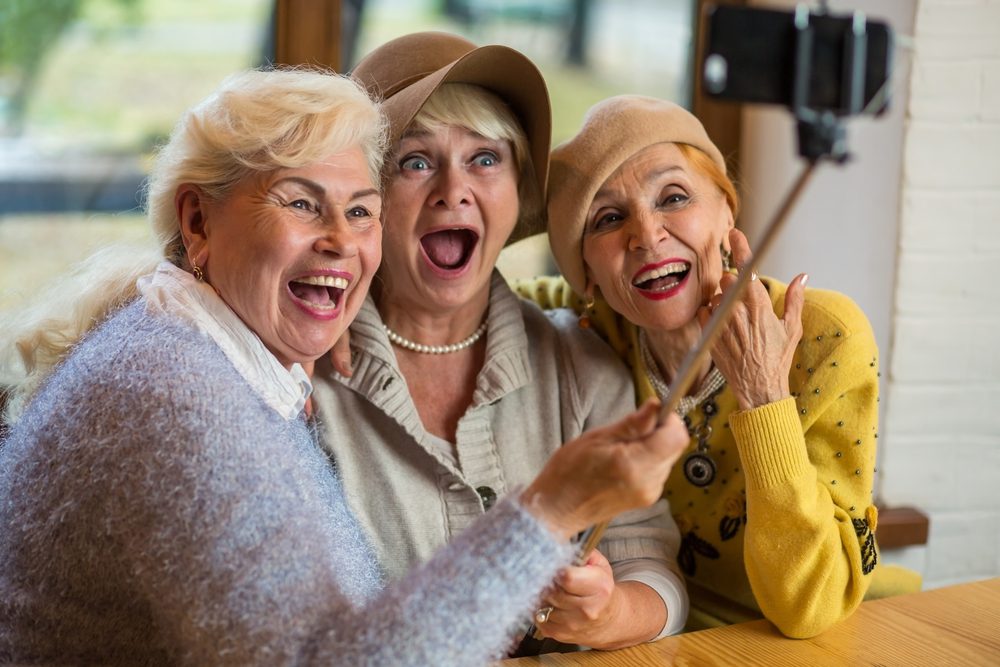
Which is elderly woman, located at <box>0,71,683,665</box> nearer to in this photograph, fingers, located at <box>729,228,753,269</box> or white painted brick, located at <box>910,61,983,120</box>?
fingers, located at <box>729,228,753,269</box>

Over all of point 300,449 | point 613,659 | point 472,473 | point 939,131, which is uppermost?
point 939,131

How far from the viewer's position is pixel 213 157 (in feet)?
4.48

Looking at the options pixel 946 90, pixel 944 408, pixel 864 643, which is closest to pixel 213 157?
pixel 864 643

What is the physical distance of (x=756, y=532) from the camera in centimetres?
148

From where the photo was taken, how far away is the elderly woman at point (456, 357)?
1.59m

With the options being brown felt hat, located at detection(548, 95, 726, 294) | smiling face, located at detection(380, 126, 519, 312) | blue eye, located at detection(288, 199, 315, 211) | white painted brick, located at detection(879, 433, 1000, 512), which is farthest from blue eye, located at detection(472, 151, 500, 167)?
white painted brick, located at detection(879, 433, 1000, 512)


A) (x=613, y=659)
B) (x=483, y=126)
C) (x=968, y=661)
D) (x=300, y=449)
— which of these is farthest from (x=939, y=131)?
(x=300, y=449)

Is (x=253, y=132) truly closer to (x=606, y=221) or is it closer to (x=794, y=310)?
(x=606, y=221)

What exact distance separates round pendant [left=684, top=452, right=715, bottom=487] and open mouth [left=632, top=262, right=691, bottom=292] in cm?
29

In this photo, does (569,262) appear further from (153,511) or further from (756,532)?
(153,511)

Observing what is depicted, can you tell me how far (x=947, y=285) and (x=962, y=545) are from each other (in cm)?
58

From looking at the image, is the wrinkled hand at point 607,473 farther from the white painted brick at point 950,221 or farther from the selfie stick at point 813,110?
the white painted brick at point 950,221

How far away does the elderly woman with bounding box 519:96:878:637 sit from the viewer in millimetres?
1457

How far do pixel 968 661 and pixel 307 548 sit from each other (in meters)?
0.83
